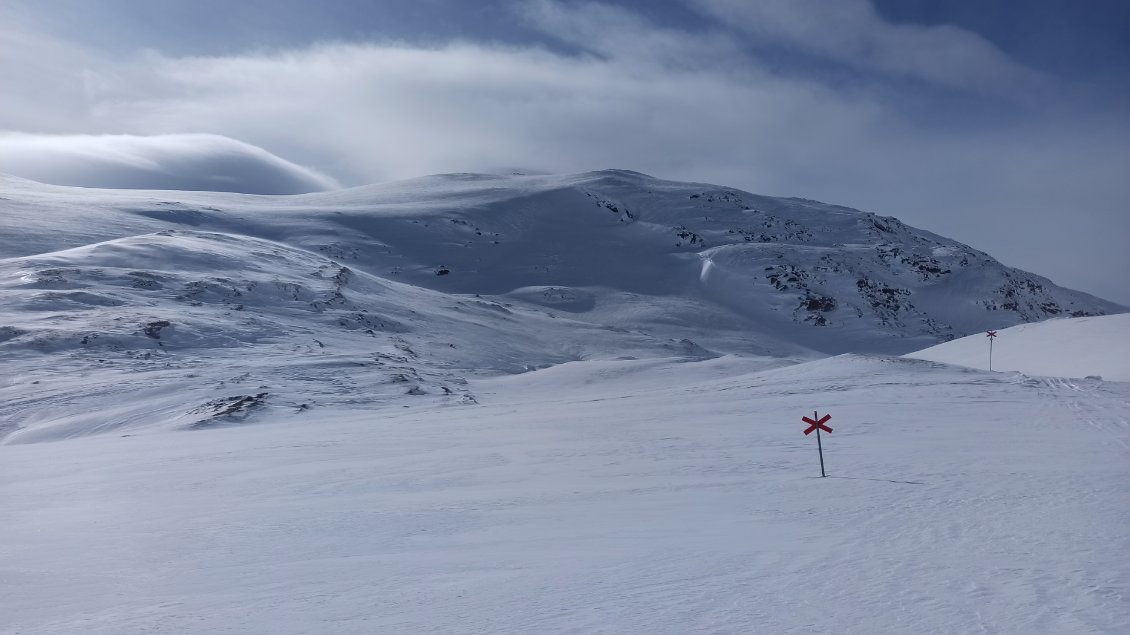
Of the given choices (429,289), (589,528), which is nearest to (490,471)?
(589,528)

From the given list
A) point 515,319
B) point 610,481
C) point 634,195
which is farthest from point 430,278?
→ point 610,481

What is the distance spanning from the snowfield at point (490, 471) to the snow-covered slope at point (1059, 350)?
228mm

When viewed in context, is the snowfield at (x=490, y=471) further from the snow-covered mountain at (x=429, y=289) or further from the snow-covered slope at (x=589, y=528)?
the snow-covered mountain at (x=429, y=289)

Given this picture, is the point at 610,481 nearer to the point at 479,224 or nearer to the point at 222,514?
the point at 222,514

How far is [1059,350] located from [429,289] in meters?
54.7

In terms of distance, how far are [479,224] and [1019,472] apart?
91606 mm

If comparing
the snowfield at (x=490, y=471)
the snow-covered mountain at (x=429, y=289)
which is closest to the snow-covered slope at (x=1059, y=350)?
the snowfield at (x=490, y=471)

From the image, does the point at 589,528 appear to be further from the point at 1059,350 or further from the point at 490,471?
the point at 1059,350

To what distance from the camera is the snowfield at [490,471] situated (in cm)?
773

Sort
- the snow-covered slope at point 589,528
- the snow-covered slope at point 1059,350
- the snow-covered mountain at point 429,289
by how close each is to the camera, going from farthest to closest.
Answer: the snow-covered mountain at point 429,289
the snow-covered slope at point 1059,350
the snow-covered slope at point 589,528

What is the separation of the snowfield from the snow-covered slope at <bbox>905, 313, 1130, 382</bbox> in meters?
0.23

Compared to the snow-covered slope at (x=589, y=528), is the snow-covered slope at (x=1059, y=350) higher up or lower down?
higher up

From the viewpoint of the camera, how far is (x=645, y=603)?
7.58 m

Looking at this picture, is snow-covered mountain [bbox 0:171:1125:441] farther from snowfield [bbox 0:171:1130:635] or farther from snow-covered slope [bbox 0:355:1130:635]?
snow-covered slope [bbox 0:355:1130:635]
